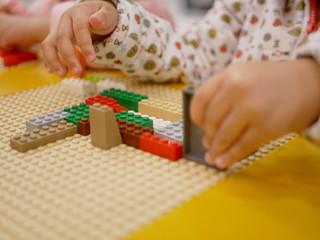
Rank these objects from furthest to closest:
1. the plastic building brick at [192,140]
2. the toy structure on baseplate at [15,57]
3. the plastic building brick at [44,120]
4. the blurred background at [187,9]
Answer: the blurred background at [187,9], the toy structure on baseplate at [15,57], the plastic building brick at [44,120], the plastic building brick at [192,140]

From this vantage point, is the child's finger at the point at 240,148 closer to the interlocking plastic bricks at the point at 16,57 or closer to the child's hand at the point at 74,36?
the child's hand at the point at 74,36

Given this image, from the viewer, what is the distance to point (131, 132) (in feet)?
1.81

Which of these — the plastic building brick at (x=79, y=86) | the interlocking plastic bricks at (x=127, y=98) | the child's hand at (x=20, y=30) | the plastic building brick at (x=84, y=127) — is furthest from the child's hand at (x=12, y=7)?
the plastic building brick at (x=84, y=127)

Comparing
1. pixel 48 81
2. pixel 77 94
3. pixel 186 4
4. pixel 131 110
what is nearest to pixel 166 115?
pixel 131 110

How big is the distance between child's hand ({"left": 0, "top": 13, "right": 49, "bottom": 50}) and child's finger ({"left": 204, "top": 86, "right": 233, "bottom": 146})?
2.31ft

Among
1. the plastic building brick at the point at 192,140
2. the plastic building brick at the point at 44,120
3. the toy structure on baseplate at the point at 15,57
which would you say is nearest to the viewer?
the plastic building brick at the point at 192,140

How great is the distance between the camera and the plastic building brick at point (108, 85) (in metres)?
0.80

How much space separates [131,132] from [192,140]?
86 mm

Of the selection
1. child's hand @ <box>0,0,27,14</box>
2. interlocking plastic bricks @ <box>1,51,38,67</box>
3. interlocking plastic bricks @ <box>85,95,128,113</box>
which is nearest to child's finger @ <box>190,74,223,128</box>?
interlocking plastic bricks @ <box>85,95,128,113</box>

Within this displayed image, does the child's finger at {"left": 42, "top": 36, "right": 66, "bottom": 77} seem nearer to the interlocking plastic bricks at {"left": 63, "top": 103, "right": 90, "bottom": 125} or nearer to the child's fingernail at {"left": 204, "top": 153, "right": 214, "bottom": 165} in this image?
the interlocking plastic bricks at {"left": 63, "top": 103, "right": 90, "bottom": 125}

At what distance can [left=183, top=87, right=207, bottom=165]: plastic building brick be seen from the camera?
492 millimetres

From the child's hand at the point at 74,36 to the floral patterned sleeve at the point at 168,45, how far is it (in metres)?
0.05

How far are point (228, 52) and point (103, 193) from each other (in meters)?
0.57

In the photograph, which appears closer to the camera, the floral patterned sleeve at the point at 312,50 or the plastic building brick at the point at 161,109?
the floral patterned sleeve at the point at 312,50
